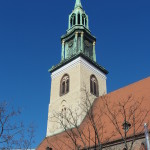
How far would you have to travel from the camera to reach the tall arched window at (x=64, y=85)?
22.5m

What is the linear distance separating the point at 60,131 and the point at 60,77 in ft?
19.2

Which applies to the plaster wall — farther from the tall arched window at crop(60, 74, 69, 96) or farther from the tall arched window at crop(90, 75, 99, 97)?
the tall arched window at crop(90, 75, 99, 97)

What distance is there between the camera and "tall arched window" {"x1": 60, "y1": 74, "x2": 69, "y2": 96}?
22.5 m

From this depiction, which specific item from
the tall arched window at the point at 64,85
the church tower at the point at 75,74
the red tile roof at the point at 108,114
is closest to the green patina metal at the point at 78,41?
the church tower at the point at 75,74

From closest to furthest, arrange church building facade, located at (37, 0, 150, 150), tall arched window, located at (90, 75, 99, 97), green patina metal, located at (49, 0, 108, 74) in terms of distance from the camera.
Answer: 1. church building facade, located at (37, 0, 150, 150)
2. tall arched window, located at (90, 75, 99, 97)
3. green patina metal, located at (49, 0, 108, 74)

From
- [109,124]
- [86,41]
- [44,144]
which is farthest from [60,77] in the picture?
[109,124]

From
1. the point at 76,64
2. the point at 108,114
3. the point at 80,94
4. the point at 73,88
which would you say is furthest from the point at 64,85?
the point at 108,114

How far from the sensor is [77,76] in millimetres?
21875

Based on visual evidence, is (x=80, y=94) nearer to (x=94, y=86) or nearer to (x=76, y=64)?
(x=94, y=86)

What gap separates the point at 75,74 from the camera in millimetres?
22234

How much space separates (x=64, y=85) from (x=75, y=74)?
168cm

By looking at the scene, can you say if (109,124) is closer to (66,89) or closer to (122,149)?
(122,149)

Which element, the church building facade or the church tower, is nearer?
the church building facade

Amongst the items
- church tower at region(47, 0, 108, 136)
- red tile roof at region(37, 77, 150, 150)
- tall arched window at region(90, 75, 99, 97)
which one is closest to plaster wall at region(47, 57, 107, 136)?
church tower at region(47, 0, 108, 136)
